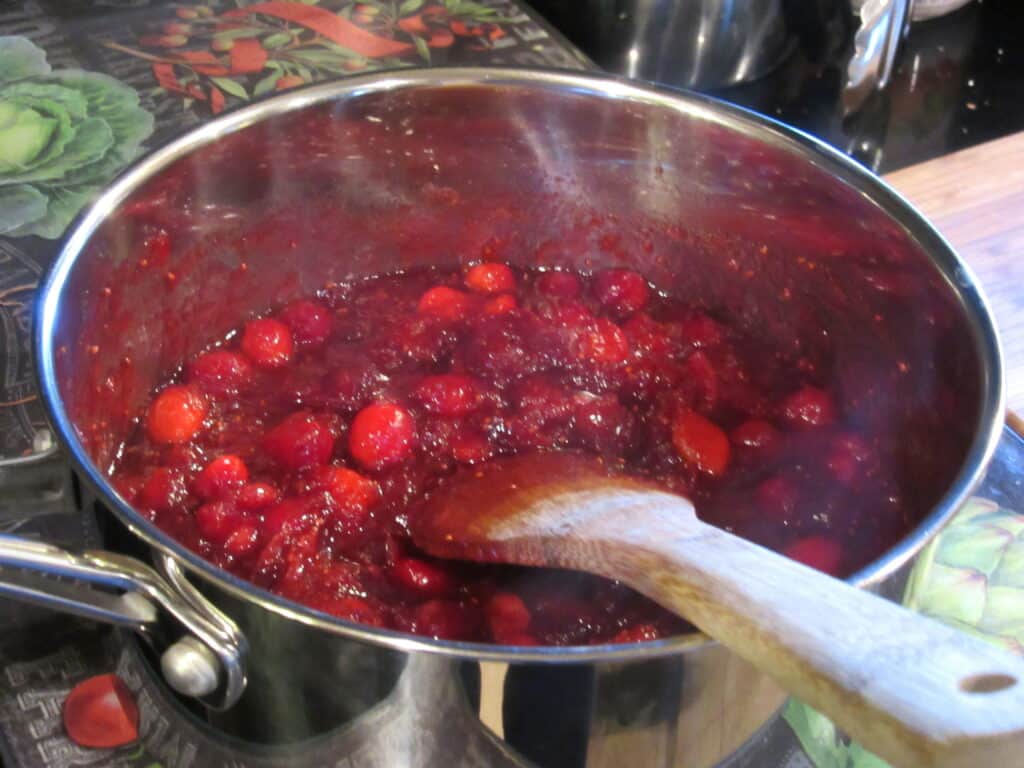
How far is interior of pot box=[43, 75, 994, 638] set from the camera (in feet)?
3.81

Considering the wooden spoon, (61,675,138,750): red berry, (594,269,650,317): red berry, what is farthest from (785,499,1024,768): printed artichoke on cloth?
(61,675,138,750): red berry

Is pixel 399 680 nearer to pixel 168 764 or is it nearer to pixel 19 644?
pixel 168 764

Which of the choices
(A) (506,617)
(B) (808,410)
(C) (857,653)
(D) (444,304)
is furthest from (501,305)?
(C) (857,653)

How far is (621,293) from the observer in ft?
4.99

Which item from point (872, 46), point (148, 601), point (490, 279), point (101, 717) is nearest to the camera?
point (148, 601)

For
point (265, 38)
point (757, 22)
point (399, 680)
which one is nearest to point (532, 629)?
point (399, 680)

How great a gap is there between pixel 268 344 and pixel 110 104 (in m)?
0.63

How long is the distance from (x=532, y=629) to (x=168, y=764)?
13.7 inches

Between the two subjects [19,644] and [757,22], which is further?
[757,22]

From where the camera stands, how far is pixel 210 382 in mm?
1368

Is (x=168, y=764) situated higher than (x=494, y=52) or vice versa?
(x=494, y=52)

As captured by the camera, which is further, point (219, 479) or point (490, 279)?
point (490, 279)

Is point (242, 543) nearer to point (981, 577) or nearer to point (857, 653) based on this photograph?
point (857, 653)

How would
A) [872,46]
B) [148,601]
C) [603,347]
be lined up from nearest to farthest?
1. [148,601]
2. [603,347]
3. [872,46]
